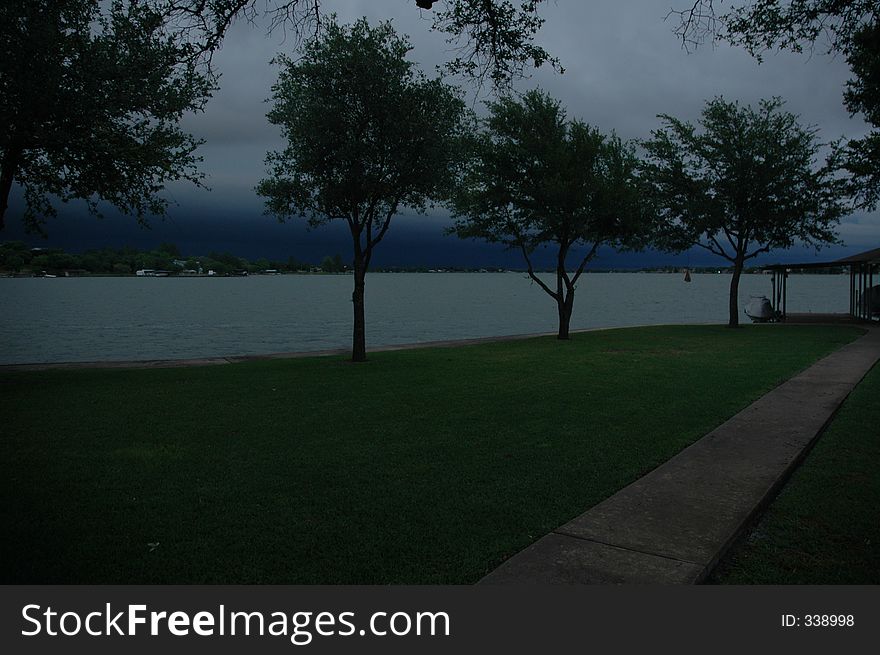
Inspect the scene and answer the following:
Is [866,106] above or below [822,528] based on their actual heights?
above

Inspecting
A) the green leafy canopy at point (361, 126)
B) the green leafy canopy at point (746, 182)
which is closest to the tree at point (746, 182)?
the green leafy canopy at point (746, 182)

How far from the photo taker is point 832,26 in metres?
8.62

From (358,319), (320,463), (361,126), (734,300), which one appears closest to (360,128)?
(361,126)

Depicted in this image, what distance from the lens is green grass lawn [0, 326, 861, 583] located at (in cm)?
441

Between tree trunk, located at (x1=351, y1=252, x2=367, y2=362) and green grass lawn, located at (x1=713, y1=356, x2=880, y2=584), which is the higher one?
tree trunk, located at (x1=351, y1=252, x2=367, y2=362)

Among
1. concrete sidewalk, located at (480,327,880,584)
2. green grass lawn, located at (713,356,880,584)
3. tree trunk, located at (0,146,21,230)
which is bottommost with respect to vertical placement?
green grass lawn, located at (713,356,880,584)

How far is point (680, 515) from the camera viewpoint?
4996 mm

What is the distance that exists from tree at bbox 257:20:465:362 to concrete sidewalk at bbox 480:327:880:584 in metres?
10.4

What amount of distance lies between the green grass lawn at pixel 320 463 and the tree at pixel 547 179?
417 inches

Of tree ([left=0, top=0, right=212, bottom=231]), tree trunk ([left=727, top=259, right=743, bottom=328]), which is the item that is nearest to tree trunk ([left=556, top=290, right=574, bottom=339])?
tree trunk ([left=727, top=259, right=743, bottom=328])

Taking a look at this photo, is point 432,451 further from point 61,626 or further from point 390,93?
point 390,93

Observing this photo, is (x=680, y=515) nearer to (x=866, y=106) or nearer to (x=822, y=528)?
(x=822, y=528)

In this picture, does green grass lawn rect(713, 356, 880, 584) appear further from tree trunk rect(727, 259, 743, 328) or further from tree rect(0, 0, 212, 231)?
tree trunk rect(727, 259, 743, 328)

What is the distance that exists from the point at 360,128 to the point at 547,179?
911cm
